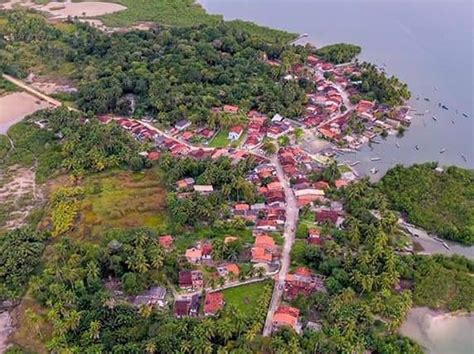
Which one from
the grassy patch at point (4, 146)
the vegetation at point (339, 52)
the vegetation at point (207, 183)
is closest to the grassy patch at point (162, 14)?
the vegetation at point (339, 52)

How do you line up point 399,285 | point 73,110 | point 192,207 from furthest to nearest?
1. point 73,110
2. point 192,207
3. point 399,285

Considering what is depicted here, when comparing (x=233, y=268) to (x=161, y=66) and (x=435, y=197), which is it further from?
(x=161, y=66)

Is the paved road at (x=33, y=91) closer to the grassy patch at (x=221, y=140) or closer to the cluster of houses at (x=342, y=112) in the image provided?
the grassy patch at (x=221, y=140)

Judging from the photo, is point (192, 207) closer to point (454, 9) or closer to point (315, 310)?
point (315, 310)

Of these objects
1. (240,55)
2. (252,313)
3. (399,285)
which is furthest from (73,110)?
(399,285)

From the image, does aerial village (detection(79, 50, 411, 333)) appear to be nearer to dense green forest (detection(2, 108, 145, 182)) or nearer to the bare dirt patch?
dense green forest (detection(2, 108, 145, 182))

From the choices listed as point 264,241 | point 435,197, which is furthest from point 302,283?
point 435,197
